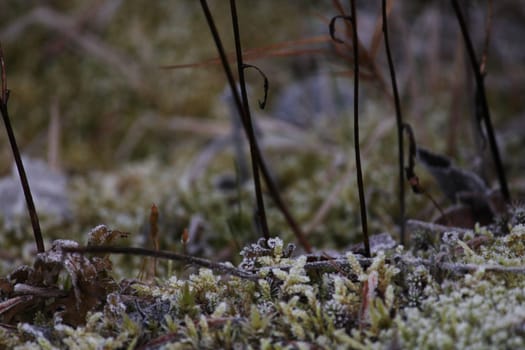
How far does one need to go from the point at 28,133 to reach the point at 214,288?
81.9 inches

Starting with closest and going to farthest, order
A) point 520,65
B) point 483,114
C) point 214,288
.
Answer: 1. point 214,288
2. point 483,114
3. point 520,65

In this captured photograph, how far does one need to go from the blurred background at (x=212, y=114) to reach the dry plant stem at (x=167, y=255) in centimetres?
81

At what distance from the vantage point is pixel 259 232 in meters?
1.85

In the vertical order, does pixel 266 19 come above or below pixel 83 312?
above

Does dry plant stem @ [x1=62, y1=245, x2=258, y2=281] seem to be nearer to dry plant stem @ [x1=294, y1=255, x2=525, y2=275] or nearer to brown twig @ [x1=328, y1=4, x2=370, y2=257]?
dry plant stem @ [x1=294, y1=255, x2=525, y2=275]

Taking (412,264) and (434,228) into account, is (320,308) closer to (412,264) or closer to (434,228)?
(412,264)

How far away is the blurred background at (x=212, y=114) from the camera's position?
2.13 metres

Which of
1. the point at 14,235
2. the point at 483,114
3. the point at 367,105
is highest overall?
the point at 367,105

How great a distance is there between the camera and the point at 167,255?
1.03 meters

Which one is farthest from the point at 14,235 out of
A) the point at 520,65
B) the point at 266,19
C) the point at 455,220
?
the point at 520,65

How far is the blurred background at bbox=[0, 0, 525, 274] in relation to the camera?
213 cm

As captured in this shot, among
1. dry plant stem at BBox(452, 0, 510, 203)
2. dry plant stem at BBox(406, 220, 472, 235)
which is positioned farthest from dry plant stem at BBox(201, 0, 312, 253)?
dry plant stem at BBox(452, 0, 510, 203)

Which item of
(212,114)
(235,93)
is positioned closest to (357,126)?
(235,93)

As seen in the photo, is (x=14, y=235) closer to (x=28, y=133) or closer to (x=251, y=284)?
(x=28, y=133)
